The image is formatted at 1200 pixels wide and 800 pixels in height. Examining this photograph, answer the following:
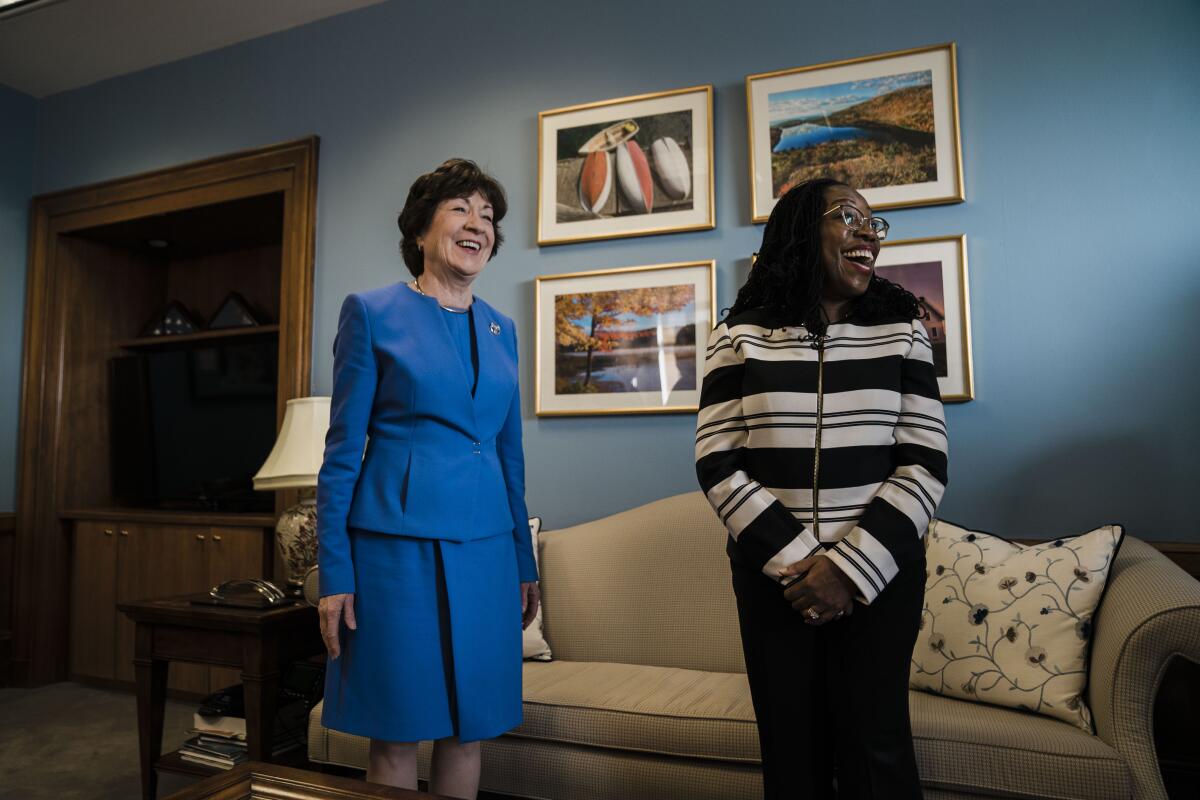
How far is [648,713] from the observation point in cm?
184

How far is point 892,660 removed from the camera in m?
1.23

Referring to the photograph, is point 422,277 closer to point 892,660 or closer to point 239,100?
point 892,660

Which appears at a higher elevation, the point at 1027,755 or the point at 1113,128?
the point at 1113,128

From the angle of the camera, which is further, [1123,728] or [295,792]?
[1123,728]

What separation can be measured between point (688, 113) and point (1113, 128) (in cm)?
124

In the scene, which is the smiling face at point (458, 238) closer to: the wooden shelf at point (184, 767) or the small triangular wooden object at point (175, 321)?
the wooden shelf at point (184, 767)

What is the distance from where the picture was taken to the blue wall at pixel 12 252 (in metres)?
3.83

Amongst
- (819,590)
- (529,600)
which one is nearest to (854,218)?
(819,590)

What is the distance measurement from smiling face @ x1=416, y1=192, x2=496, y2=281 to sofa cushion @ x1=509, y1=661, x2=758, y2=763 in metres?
1.03

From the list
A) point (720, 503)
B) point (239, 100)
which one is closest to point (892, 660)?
point (720, 503)

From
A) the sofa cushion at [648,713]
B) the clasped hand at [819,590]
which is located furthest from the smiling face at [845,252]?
the sofa cushion at [648,713]

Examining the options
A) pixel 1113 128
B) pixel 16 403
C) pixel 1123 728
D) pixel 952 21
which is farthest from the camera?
pixel 16 403

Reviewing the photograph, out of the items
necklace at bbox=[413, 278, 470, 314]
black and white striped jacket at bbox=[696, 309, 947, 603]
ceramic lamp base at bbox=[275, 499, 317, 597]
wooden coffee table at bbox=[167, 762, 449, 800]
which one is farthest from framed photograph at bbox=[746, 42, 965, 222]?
wooden coffee table at bbox=[167, 762, 449, 800]

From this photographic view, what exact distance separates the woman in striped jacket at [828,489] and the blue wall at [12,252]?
150 inches
